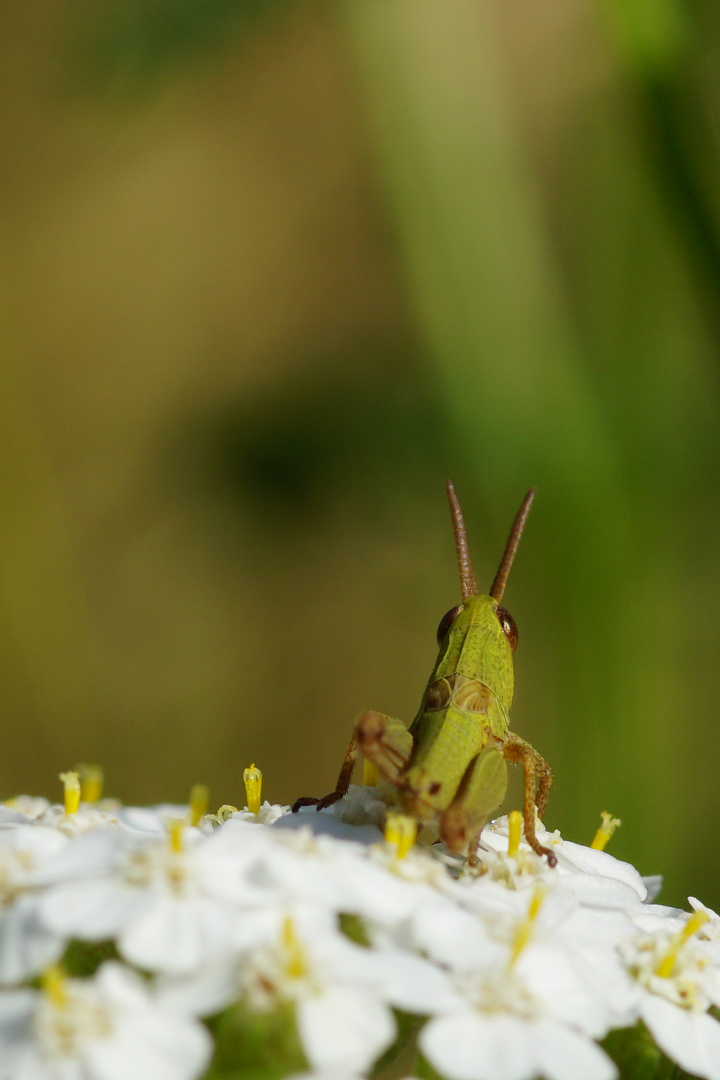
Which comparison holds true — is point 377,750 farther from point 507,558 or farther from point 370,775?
point 507,558

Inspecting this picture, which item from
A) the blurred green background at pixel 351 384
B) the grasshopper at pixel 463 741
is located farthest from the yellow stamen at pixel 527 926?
the blurred green background at pixel 351 384

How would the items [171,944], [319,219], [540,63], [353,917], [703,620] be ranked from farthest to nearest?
[319,219], [540,63], [703,620], [353,917], [171,944]

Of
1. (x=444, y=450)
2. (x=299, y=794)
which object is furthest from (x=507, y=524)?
(x=299, y=794)

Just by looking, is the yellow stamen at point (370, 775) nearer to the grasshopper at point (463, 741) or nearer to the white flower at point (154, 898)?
the grasshopper at point (463, 741)

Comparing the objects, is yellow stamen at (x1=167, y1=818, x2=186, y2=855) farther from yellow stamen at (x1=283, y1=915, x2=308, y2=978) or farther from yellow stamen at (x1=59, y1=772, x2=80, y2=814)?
yellow stamen at (x1=59, y1=772, x2=80, y2=814)

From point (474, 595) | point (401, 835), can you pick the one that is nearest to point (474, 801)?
point (401, 835)

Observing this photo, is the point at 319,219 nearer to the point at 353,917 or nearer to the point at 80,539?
the point at 80,539
